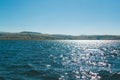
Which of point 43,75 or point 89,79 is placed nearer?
point 89,79

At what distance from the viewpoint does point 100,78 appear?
102 ft

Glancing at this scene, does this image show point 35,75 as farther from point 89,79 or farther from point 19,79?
point 89,79

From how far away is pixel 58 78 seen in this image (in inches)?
1229

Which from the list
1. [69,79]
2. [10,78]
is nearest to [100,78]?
[69,79]

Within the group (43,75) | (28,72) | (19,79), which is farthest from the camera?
(28,72)

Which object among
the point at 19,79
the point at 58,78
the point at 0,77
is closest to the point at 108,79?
the point at 58,78

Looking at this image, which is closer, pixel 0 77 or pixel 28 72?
pixel 0 77

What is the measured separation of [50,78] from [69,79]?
2.77 metres

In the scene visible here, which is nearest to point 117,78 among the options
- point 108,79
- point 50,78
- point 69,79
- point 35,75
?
point 108,79

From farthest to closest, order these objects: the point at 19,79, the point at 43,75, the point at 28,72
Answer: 1. the point at 28,72
2. the point at 43,75
3. the point at 19,79

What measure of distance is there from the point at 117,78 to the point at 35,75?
12.2 m

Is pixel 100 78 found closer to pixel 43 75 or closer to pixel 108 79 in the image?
pixel 108 79

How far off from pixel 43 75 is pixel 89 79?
710 cm

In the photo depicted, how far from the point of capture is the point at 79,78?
104ft
